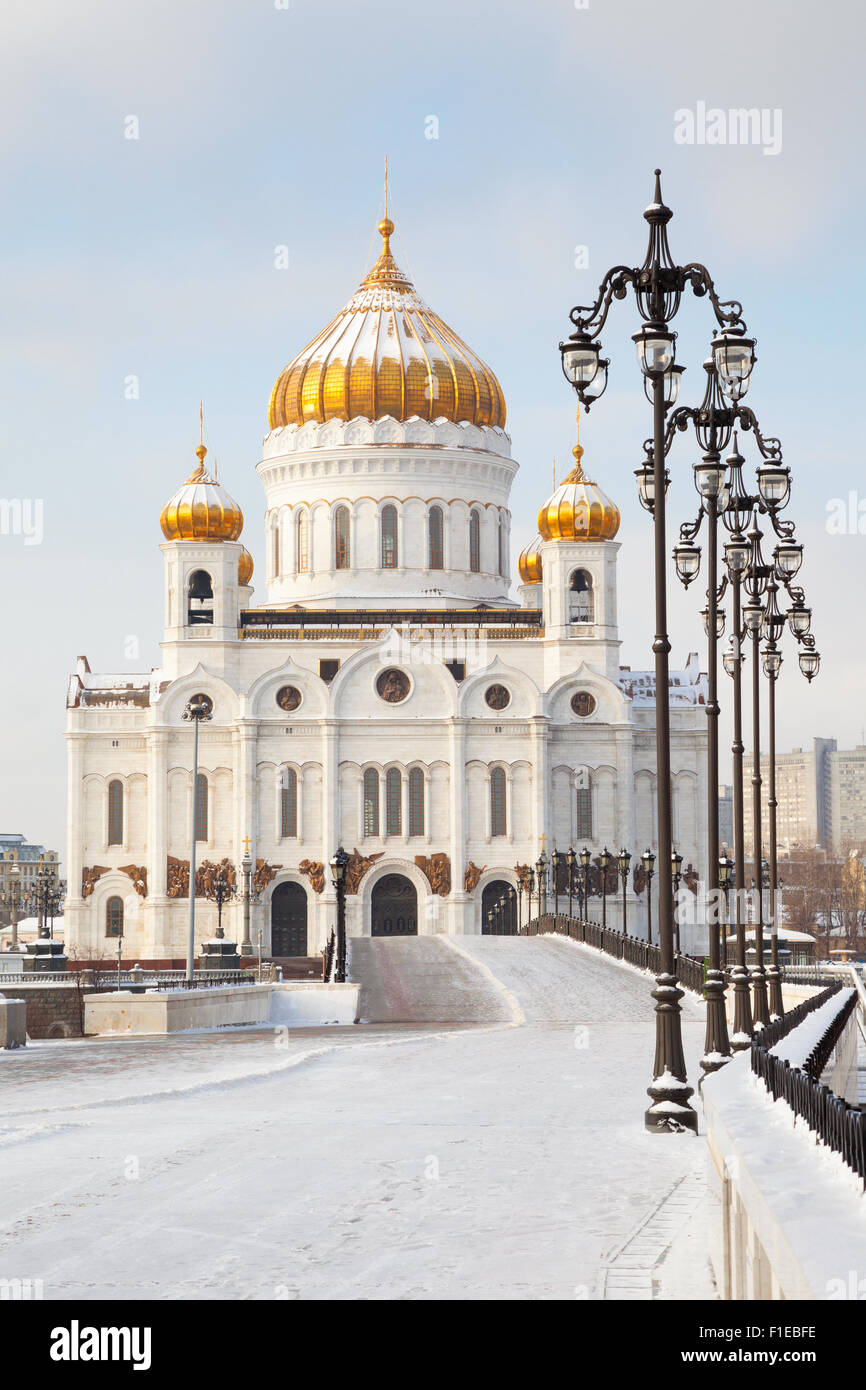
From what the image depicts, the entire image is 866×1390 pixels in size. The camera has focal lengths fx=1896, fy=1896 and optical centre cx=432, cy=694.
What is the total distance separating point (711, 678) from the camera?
19812mm

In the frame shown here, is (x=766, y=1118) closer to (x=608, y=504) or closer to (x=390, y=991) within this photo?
(x=390, y=991)

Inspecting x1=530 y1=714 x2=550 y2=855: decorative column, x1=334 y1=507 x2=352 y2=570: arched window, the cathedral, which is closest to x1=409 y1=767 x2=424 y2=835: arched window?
the cathedral

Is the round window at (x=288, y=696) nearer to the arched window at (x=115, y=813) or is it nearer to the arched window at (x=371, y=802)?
the arched window at (x=371, y=802)

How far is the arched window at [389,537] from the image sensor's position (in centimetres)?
7206

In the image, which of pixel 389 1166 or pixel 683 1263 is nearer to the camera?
pixel 683 1263

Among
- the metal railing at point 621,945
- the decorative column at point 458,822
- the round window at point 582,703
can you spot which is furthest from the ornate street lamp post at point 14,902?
the metal railing at point 621,945

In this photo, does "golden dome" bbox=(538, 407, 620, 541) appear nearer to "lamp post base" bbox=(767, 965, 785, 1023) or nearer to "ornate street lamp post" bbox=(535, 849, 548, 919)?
"ornate street lamp post" bbox=(535, 849, 548, 919)

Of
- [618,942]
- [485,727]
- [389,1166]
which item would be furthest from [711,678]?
[485,727]

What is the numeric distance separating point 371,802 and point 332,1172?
2193 inches

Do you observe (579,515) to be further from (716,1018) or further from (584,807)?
(716,1018)

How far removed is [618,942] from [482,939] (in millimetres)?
5831

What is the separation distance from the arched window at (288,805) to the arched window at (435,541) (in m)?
10.4

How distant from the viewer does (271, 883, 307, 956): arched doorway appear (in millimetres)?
65750

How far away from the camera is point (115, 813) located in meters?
68.0
